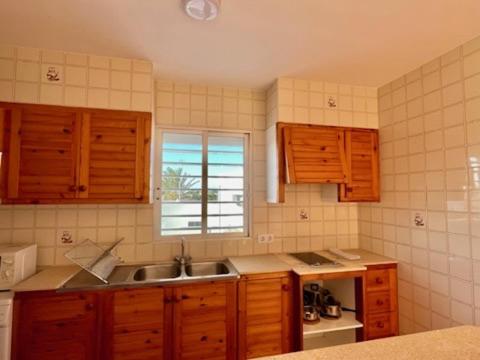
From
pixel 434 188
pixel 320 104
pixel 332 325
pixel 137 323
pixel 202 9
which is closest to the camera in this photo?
pixel 202 9

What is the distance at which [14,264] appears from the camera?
1663 millimetres

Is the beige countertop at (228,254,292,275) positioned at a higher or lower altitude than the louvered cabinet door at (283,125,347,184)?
lower

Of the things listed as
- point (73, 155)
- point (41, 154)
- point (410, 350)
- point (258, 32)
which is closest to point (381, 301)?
point (410, 350)

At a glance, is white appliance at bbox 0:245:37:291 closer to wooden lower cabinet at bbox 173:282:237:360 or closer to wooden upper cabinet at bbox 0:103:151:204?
wooden upper cabinet at bbox 0:103:151:204

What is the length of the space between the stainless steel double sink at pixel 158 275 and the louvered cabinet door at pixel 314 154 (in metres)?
0.94

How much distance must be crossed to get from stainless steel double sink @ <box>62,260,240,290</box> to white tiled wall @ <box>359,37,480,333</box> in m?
1.42

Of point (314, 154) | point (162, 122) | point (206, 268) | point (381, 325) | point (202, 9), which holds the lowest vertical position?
point (381, 325)

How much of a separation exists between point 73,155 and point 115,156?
269 millimetres

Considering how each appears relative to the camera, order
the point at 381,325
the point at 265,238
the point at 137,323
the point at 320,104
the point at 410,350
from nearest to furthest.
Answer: the point at 410,350 → the point at 137,323 → the point at 381,325 → the point at 320,104 → the point at 265,238

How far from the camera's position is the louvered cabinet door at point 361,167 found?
7.88 ft

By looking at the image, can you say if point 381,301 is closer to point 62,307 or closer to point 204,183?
point 204,183

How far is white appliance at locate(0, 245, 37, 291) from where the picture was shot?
1636 millimetres

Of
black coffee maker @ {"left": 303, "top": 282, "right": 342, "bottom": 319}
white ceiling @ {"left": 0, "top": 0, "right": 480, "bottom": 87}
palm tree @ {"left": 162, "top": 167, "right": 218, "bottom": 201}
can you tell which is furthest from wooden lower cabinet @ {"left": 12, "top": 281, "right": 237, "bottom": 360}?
white ceiling @ {"left": 0, "top": 0, "right": 480, "bottom": 87}

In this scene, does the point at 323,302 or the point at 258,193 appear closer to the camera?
the point at 323,302
